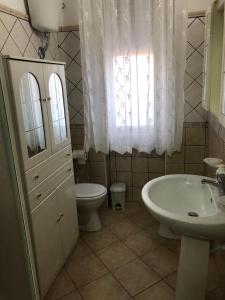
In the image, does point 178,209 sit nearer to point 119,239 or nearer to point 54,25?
point 119,239

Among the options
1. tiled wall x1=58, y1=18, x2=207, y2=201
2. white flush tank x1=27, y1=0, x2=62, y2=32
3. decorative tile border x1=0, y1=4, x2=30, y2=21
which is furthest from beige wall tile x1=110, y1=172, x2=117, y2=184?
decorative tile border x1=0, y1=4, x2=30, y2=21

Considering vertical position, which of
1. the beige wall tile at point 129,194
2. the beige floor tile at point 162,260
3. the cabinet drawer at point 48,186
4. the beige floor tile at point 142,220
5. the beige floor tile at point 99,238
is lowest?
the beige floor tile at point 162,260

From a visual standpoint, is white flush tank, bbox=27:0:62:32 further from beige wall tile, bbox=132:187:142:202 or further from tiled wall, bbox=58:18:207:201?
beige wall tile, bbox=132:187:142:202

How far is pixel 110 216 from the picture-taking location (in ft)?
8.36

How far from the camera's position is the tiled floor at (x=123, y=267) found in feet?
5.24

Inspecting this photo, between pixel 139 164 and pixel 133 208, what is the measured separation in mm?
507

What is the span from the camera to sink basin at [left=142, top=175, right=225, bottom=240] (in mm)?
1024

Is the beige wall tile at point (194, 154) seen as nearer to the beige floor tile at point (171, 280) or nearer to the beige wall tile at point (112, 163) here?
the beige wall tile at point (112, 163)

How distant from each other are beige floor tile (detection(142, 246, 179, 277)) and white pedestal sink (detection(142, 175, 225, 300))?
0.43 metres

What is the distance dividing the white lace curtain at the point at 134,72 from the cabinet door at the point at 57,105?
1.49ft

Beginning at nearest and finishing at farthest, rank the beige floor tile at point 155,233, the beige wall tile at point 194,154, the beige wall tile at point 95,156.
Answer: the beige floor tile at point 155,233
the beige wall tile at point 194,154
the beige wall tile at point 95,156

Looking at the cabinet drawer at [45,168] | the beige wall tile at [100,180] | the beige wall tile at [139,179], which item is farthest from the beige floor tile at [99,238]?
the cabinet drawer at [45,168]

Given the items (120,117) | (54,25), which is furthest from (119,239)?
(54,25)

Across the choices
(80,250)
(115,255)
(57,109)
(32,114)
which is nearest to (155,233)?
(115,255)
